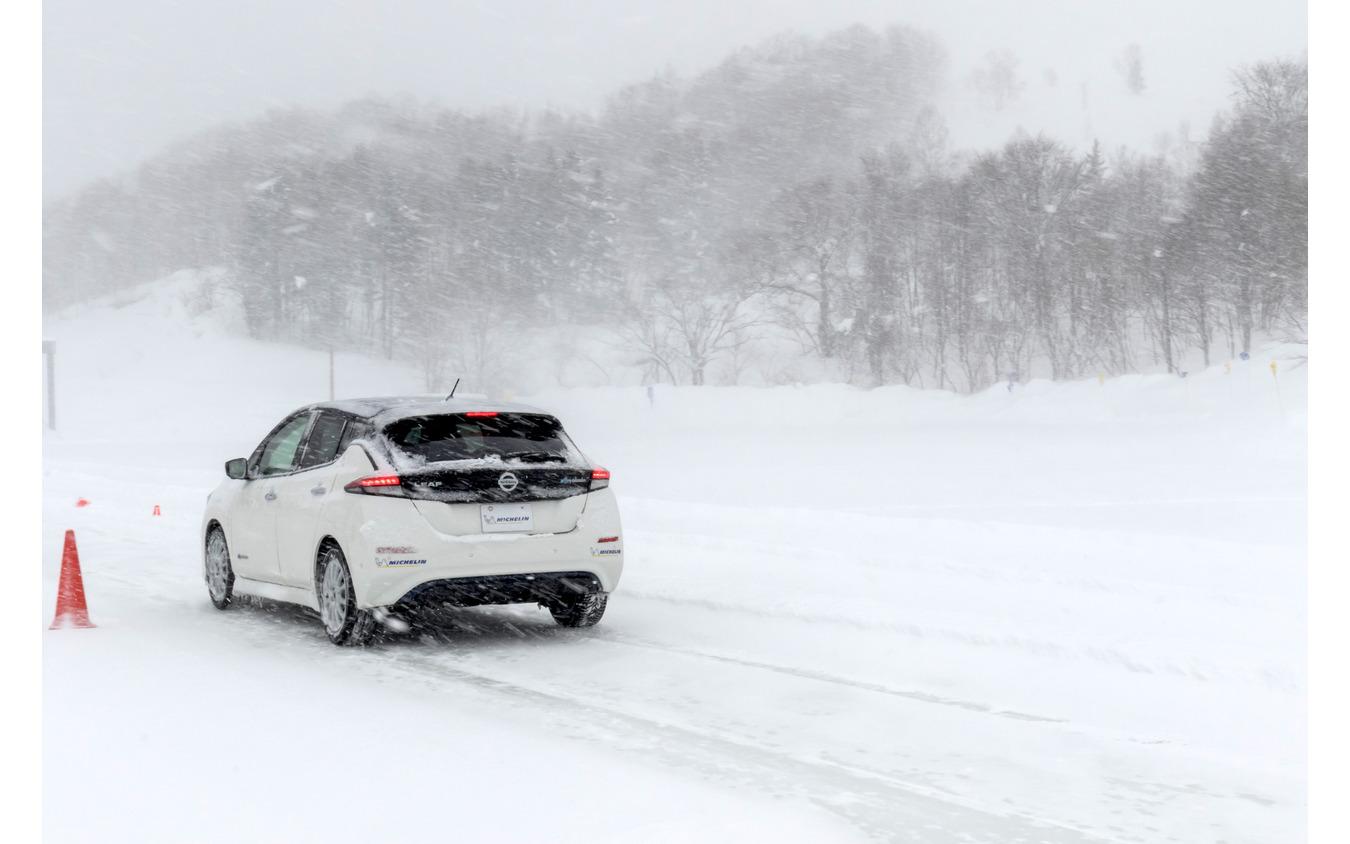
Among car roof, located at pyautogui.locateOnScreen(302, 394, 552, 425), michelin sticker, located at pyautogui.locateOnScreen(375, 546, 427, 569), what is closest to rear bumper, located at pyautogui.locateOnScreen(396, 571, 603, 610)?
michelin sticker, located at pyautogui.locateOnScreen(375, 546, 427, 569)

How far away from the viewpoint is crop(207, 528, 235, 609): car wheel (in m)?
9.77

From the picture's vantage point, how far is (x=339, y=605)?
8.04 metres

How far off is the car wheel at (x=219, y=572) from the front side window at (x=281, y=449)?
0.78 metres

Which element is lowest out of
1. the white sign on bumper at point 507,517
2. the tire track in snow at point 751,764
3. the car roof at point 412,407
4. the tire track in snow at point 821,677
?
the tire track in snow at point 821,677

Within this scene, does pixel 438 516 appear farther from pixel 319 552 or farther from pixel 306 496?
pixel 306 496

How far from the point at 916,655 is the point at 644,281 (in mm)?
91387

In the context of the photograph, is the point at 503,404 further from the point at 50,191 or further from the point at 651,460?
the point at 50,191

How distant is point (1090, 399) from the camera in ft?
155

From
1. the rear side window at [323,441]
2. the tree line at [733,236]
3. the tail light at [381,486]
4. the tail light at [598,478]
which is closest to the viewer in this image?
the tail light at [381,486]

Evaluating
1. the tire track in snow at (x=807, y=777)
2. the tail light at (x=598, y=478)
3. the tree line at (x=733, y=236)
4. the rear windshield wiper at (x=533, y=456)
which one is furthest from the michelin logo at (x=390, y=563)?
the tree line at (x=733, y=236)

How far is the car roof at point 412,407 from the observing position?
319 inches

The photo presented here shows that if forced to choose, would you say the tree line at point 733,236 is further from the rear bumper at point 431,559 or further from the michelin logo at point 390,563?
the michelin logo at point 390,563

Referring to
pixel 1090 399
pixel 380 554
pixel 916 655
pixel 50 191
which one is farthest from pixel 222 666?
pixel 50 191

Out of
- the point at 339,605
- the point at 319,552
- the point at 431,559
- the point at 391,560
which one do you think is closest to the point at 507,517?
the point at 431,559
